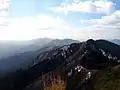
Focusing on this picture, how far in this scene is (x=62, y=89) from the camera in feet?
184

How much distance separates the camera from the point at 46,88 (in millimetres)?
56406

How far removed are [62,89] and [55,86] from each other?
1.70 meters

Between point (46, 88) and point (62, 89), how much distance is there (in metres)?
A: 3.47

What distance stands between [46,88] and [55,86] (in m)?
2.12

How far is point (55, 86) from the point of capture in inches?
2196
